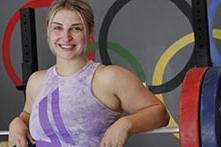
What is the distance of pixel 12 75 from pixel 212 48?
120 centimetres

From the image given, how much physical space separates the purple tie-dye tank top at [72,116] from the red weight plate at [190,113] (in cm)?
22

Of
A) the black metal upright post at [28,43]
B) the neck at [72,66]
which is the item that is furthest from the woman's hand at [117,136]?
the black metal upright post at [28,43]

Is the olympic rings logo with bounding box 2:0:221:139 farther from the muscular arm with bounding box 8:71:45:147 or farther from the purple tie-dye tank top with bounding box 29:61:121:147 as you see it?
the purple tie-dye tank top with bounding box 29:61:121:147

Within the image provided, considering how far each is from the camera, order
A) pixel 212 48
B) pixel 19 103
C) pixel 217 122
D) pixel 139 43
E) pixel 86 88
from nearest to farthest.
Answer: pixel 217 122, pixel 86 88, pixel 212 48, pixel 139 43, pixel 19 103

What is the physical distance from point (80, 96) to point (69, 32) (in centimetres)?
18

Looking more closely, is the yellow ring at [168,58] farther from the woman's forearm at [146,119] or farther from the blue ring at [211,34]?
the woman's forearm at [146,119]

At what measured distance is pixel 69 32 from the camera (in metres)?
1.16

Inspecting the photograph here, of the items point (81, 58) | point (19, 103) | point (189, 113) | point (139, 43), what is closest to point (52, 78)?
point (81, 58)

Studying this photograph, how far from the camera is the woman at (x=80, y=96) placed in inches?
44.3

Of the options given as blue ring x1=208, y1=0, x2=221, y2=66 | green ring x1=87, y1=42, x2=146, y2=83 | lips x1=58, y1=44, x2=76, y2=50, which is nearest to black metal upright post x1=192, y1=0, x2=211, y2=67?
blue ring x1=208, y1=0, x2=221, y2=66

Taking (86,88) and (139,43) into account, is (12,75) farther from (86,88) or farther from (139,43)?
(86,88)

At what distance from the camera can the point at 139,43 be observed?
236 centimetres

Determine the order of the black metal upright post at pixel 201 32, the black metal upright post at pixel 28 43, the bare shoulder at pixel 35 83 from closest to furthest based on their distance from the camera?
the bare shoulder at pixel 35 83, the black metal upright post at pixel 201 32, the black metal upright post at pixel 28 43

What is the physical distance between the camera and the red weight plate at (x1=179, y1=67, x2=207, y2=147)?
0.99 m
